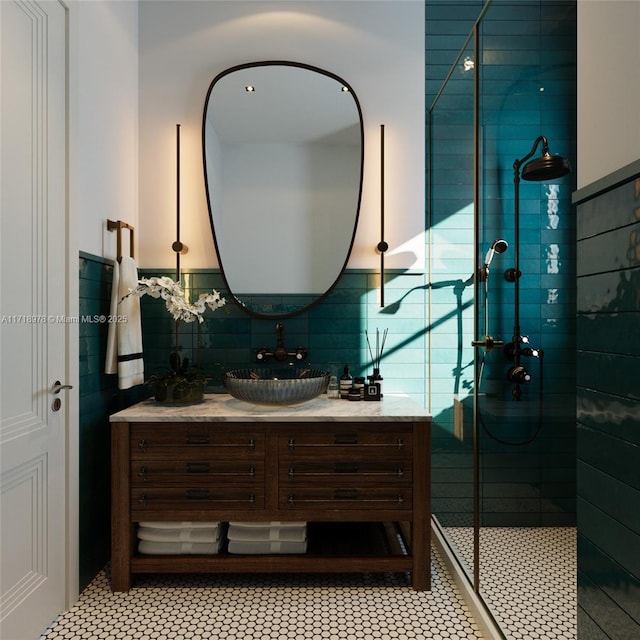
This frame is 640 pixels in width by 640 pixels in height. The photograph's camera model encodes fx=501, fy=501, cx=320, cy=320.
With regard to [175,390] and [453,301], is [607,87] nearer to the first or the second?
[453,301]

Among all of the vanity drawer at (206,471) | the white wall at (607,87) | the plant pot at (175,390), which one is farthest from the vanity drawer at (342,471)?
the white wall at (607,87)

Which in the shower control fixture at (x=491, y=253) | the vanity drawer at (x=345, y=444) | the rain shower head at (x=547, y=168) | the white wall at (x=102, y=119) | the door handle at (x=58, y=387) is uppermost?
the white wall at (x=102, y=119)

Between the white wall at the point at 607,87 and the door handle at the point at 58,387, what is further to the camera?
the door handle at the point at 58,387

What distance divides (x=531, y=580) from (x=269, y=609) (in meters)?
1.05

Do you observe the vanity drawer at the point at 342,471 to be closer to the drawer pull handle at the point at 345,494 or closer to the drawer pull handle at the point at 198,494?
the drawer pull handle at the point at 345,494

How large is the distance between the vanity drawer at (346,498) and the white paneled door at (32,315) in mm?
912

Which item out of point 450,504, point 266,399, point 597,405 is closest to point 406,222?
point 266,399

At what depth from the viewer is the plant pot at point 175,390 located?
228cm

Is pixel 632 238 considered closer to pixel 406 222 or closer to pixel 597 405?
pixel 597 405

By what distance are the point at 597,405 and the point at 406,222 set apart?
178cm

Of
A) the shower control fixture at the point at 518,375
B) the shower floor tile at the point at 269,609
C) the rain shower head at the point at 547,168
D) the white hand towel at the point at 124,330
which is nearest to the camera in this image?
the rain shower head at the point at 547,168

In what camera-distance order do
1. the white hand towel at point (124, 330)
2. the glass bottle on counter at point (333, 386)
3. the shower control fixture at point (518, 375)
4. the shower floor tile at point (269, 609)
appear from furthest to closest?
1. the glass bottle on counter at point (333, 386)
2. the white hand towel at point (124, 330)
3. the shower floor tile at point (269, 609)
4. the shower control fixture at point (518, 375)

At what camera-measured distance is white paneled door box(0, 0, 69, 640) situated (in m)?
1.65

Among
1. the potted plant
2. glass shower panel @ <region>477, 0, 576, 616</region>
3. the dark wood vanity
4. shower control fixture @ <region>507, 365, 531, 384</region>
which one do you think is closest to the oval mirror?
the potted plant
